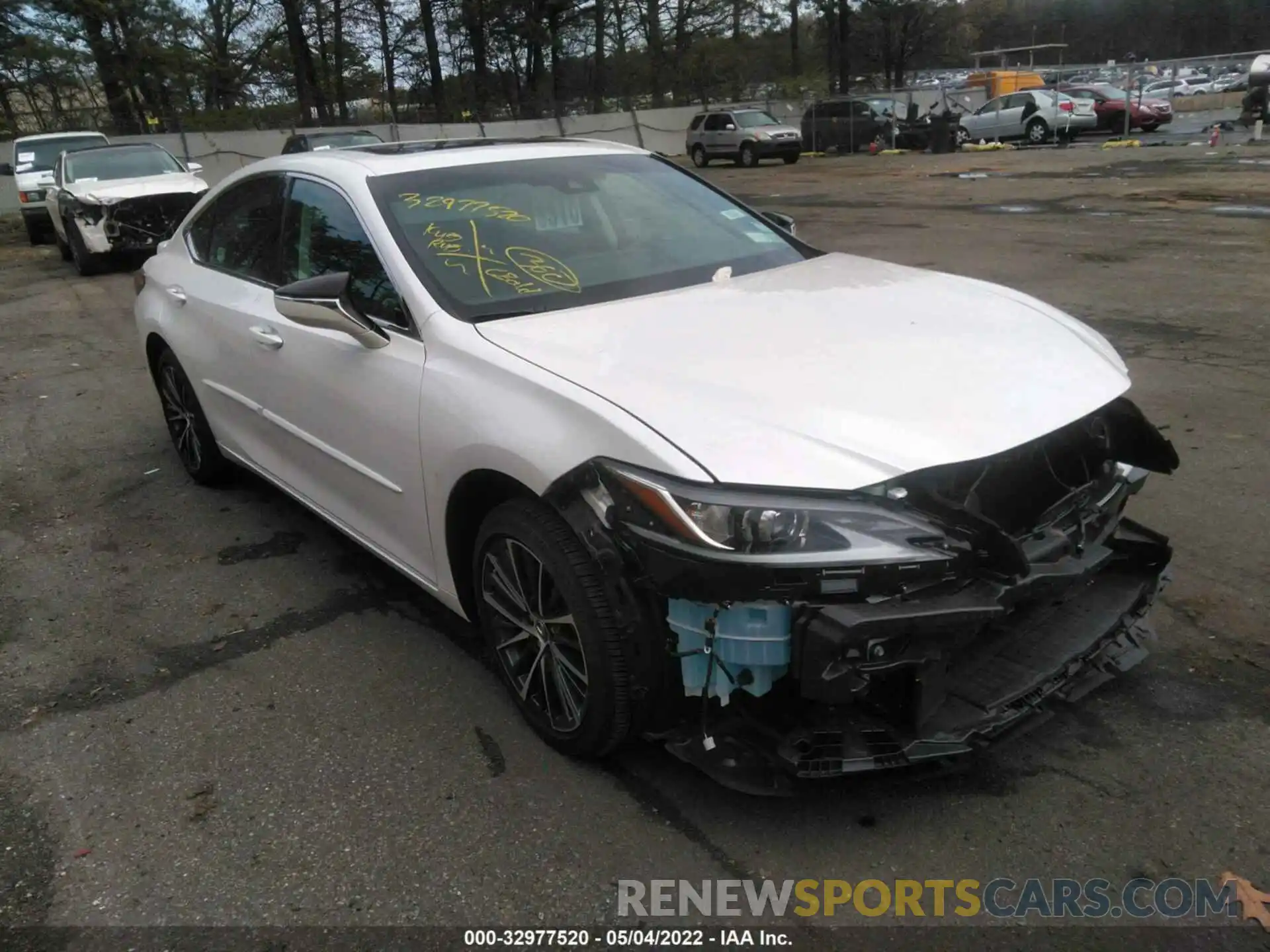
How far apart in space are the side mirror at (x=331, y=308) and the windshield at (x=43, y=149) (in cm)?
1725

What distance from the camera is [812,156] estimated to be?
31703 millimetres

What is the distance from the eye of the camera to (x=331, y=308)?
3262 millimetres

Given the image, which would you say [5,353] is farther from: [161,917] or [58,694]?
[161,917]

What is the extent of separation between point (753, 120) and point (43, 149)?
18737 millimetres

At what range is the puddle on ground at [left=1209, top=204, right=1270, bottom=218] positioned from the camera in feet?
41.1

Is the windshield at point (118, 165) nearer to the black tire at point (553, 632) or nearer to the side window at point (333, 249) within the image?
the side window at point (333, 249)

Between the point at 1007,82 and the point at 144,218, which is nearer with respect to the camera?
the point at 144,218

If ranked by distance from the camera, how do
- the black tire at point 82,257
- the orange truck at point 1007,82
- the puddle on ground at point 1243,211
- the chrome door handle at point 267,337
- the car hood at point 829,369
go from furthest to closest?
1. the orange truck at point 1007,82
2. the black tire at point 82,257
3. the puddle on ground at point 1243,211
4. the chrome door handle at point 267,337
5. the car hood at point 829,369

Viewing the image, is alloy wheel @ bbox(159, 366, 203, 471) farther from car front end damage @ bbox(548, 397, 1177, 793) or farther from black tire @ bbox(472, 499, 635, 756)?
car front end damage @ bbox(548, 397, 1177, 793)

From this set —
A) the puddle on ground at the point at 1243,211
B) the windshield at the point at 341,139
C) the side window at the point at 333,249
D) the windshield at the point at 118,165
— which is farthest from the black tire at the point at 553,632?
the windshield at the point at 341,139

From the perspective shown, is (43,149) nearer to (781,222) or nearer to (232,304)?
(232,304)

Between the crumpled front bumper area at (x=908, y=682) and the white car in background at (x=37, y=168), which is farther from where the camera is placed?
the white car in background at (x=37, y=168)

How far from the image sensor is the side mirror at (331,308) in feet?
10.7

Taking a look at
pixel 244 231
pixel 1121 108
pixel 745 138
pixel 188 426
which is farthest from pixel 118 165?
pixel 1121 108
